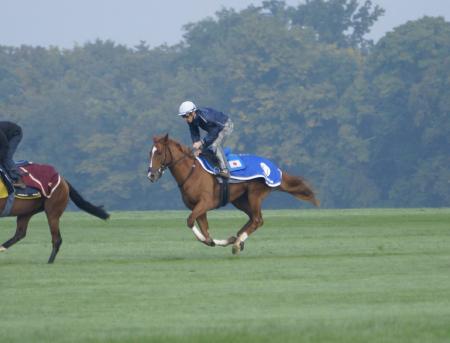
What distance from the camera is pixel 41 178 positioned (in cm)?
2384

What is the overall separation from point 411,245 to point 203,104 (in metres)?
86.9

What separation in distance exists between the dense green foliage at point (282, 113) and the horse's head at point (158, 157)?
61.9 metres

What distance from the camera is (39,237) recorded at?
31.6 metres

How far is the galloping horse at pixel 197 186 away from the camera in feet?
80.4

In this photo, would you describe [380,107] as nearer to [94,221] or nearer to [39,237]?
[94,221]

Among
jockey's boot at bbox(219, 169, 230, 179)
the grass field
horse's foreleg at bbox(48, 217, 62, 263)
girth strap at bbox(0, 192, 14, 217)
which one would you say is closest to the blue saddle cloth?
jockey's boot at bbox(219, 169, 230, 179)

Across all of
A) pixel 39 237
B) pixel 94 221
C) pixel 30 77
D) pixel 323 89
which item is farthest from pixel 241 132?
pixel 39 237

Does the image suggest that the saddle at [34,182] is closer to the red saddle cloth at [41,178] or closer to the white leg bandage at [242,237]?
the red saddle cloth at [41,178]

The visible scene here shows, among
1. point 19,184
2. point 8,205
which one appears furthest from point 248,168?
point 8,205

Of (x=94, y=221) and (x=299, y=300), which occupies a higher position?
(x=299, y=300)

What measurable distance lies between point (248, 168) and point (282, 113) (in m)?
74.6

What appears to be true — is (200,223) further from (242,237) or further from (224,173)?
(224,173)

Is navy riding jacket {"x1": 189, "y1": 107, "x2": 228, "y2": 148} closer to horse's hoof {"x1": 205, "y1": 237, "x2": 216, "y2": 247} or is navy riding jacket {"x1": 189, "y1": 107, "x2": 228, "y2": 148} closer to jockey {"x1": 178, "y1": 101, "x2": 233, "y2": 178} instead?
jockey {"x1": 178, "y1": 101, "x2": 233, "y2": 178}

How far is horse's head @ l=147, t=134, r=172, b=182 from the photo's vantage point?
964 inches
